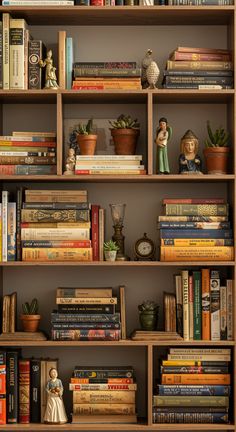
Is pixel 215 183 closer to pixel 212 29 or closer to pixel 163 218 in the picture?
pixel 163 218

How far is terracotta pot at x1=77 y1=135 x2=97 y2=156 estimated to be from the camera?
352 centimetres

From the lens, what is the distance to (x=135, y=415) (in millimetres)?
3479

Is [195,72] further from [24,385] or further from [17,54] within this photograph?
[24,385]

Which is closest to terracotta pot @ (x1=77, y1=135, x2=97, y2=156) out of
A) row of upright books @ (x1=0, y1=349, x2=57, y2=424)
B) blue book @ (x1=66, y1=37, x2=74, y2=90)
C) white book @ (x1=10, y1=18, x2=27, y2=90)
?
blue book @ (x1=66, y1=37, x2=74, y2=90)

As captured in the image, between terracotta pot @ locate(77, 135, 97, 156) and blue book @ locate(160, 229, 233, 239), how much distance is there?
48 cm

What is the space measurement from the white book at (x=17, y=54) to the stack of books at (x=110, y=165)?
411 mm

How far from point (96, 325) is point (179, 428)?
0.56 meters

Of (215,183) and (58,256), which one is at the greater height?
(215,183)

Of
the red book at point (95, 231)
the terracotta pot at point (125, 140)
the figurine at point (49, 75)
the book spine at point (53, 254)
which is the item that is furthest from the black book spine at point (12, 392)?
the figurine at point (49, 75)

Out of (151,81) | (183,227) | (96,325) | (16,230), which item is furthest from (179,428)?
(151,81)

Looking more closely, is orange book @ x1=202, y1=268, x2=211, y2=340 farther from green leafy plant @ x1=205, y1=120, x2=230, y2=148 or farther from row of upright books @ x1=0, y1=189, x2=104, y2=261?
green leafy plant @ x1=205, y1=120, x2=230, y2=148

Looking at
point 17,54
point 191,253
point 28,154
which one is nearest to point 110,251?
point 191,253

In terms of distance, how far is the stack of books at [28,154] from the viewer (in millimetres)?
3500

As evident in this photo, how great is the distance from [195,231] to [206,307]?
1.09 feet
